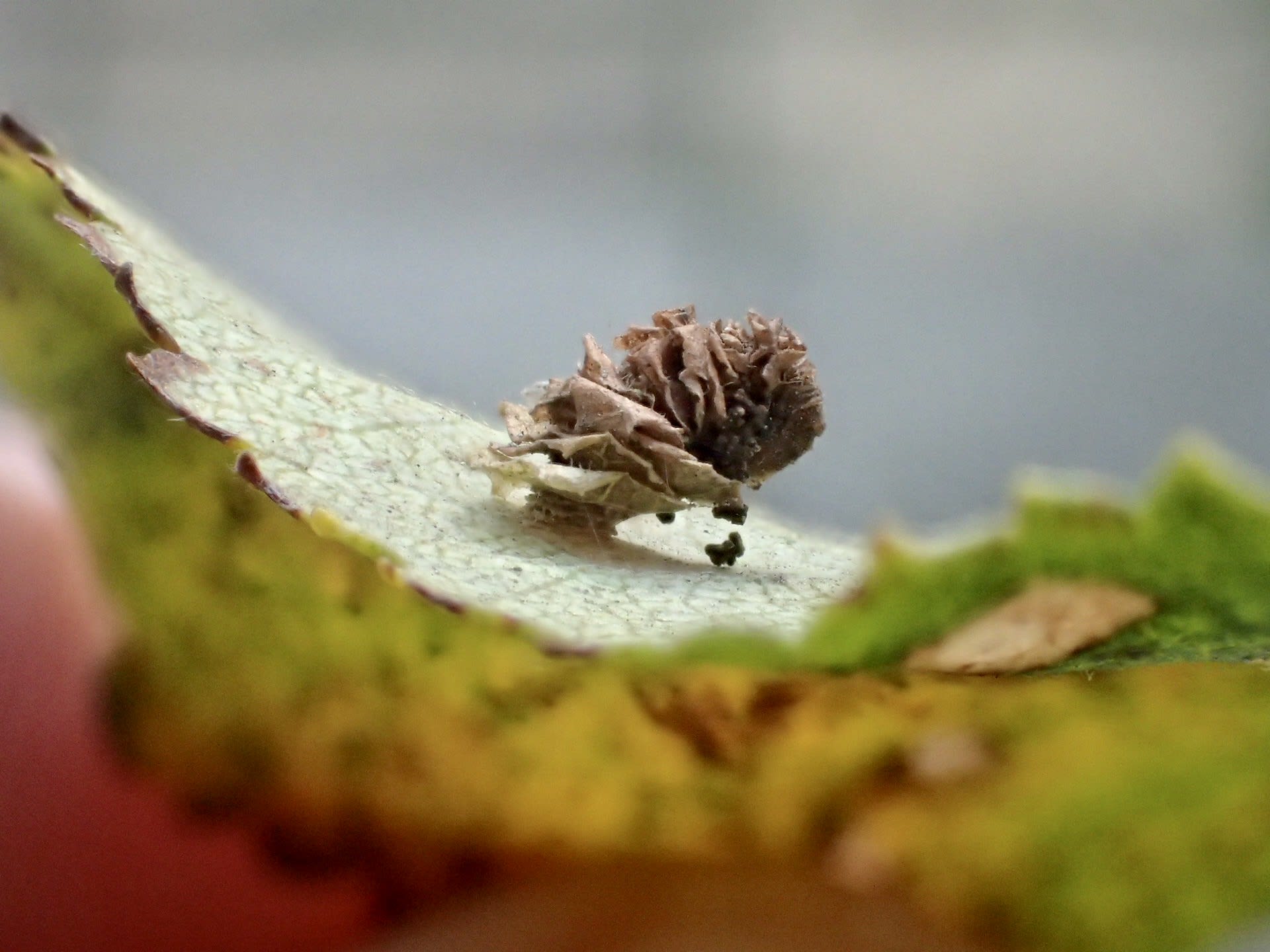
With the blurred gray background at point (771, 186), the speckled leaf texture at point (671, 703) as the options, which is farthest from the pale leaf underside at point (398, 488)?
the blurred gray background at point (771, 186)

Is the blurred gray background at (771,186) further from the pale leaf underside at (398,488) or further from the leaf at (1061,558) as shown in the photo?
the leaf at (1061,558)

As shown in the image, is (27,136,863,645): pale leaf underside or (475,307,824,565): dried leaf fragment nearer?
(27,136,863,645): pale leaf underside

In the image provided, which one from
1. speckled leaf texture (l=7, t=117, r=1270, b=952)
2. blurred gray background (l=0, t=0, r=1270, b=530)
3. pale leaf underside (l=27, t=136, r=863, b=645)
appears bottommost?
speckled leaf texture (l=7, t=117, r=1270, b=952)

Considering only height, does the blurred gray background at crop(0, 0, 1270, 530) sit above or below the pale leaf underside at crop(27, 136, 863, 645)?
above

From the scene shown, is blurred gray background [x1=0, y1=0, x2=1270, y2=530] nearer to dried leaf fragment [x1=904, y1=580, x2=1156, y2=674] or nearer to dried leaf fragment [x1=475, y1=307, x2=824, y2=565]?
dried leaf fragment [x1=475, y1=307, x2=824, y2=565]

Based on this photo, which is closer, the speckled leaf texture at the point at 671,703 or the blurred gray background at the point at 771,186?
the speckled leaf texture at the point at 671,703

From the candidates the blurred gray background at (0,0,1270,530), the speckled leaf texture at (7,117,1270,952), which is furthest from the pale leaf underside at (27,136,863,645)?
the blurred gray background at (0,0,1270,530)

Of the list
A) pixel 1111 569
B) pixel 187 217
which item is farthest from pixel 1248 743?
pixel 187 217
